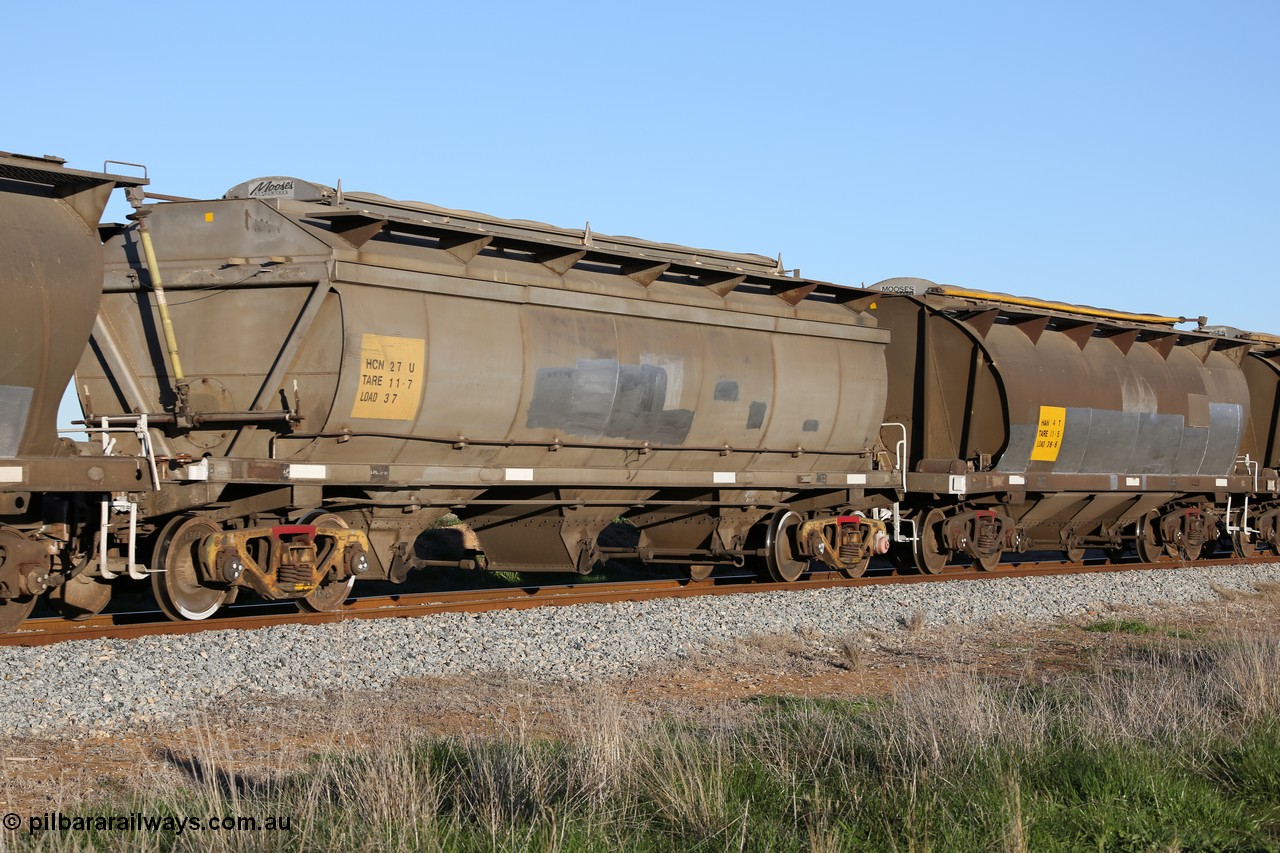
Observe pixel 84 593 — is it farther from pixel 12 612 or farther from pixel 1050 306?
pixel 1050 306

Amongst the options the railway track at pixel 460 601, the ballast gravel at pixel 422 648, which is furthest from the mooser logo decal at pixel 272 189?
the ballast gravel at pixel 422 648

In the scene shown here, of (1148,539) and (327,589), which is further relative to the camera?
(1148,539)

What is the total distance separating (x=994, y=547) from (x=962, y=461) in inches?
76.9

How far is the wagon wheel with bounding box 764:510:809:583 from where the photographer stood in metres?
17.0

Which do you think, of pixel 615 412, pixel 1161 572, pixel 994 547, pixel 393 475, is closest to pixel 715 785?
pixel 393 475

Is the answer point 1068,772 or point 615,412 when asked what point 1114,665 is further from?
point 615,412

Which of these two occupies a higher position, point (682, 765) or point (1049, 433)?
point (1049, 433)

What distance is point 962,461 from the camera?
18312mm

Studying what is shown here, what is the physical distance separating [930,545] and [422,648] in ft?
33.7

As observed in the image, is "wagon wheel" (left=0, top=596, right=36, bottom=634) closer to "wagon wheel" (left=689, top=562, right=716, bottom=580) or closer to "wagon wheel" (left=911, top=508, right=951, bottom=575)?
"wagon wheel" (left=689, top=562, right=716, bottom=580)

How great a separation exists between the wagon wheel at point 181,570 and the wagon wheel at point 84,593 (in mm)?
536

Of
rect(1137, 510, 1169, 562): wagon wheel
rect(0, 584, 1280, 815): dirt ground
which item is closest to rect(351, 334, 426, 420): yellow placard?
rect(0, 584, 1280, 815): dirt ground

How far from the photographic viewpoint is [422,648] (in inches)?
439

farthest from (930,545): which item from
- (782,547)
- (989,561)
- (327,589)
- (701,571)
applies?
(327,589)
